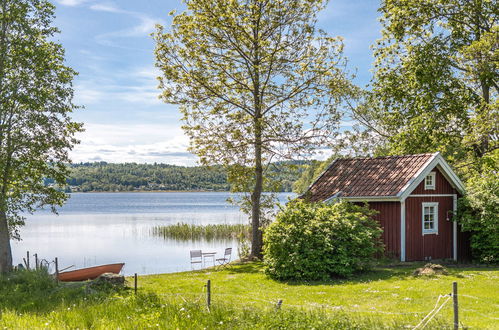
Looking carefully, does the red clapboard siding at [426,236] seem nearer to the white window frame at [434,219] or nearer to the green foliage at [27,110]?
the white window frame at [434,219]

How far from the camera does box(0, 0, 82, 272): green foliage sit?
58.9ft

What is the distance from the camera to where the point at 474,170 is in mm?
25266

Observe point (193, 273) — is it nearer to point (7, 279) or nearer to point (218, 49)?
point (7, 279)

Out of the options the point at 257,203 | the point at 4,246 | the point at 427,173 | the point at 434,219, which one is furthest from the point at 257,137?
the point at 4,246

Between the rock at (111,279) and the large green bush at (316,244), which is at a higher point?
the large green bush at (316,244)

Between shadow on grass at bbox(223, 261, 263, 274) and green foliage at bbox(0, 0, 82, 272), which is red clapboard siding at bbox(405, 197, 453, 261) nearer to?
shadow on grass at bbox(223, 261, 263, 274)

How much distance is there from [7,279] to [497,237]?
17.1 metres

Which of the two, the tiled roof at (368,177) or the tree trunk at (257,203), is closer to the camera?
the tiled roof at (368,177)

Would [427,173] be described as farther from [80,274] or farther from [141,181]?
[141,181]

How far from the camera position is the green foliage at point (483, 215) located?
63.9ft

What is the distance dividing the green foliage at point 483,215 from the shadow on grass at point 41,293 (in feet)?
45.9

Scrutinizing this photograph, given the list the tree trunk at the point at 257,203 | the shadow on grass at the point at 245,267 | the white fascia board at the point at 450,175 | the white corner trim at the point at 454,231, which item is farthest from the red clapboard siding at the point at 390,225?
the tree trunk at the point at 257,203

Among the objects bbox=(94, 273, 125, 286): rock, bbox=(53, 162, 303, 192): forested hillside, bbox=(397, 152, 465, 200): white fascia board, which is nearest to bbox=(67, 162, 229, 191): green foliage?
bbox=(53, 162, 303, 192): forested hillside

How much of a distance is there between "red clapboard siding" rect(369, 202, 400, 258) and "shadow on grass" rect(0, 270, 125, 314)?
35.6 ft
